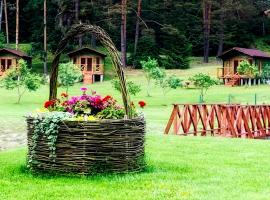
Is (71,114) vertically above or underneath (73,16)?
underneath

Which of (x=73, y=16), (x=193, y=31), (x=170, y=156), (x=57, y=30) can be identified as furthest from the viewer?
(x=193, y=31)

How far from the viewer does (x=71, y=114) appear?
8.41m

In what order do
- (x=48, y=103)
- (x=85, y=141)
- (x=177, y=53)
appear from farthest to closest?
(x=177, y=53), (x=48, y=103), (x=85, y=141)

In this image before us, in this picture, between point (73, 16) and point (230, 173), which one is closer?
point (230, 173)

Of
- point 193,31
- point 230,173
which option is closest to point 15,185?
point 230,173

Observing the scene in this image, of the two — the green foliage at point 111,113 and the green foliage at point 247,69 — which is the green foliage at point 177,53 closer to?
the green foliage at point 247,69

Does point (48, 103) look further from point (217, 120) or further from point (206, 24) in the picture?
point (206, 24)

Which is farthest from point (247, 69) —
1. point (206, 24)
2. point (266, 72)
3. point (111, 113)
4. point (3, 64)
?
point (111, 113)

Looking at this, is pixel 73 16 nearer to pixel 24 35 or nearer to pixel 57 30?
pixel 57 30

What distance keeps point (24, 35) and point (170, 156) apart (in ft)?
214

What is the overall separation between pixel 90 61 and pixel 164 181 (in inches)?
2014

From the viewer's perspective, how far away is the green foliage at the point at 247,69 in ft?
163

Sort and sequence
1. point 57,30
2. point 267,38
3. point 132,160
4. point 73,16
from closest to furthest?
point 132,160 < point 57,30 < point 73,16 < point 267,38

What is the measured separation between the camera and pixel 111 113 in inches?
335
